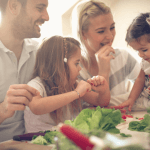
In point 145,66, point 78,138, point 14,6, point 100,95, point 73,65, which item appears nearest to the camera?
point 78,138

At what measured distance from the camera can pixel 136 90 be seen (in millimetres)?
765

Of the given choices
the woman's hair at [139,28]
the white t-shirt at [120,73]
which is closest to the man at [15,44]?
the white t-shirt at [120,73]

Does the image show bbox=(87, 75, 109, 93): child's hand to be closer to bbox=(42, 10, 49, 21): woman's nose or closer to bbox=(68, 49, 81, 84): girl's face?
bbox=(68, 49, 81, 84): girl's face

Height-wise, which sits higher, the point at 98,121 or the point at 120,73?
the point at 120,73

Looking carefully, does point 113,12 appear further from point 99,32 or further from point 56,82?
point 56,82

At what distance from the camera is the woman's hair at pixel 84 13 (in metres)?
0.67

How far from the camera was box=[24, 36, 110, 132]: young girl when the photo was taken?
0.51 m

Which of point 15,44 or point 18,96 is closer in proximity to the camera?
point 18,96

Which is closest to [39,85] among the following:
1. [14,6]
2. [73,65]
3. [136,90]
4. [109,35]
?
[73,65]

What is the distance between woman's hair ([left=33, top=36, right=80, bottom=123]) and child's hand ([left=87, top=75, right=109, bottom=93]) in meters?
0.09

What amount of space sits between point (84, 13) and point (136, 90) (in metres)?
0.41

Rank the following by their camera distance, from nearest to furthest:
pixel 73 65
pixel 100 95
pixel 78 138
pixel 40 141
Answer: pixel 78 138 < pixel 40 141 < pixel 73 65 < pixel 100 95

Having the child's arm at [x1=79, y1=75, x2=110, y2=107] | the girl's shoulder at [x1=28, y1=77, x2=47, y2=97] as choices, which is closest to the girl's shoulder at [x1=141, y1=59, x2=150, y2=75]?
the child's arm at [x1=79, y1=75, x2=110, y2=107]

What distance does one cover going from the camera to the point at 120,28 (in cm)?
73
